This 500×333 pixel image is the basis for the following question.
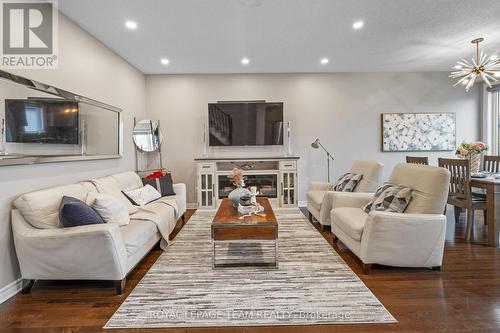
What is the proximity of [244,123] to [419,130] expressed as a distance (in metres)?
3.59

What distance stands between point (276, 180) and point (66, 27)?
3.91 metres

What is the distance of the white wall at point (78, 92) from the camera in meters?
2.23

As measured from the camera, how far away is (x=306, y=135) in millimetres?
5469

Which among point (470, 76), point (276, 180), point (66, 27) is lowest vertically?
point (276, 180)

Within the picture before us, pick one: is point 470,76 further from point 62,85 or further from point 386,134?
point 62,85

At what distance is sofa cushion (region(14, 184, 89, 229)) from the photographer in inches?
86.2

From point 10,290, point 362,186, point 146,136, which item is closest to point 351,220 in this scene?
point 362,186

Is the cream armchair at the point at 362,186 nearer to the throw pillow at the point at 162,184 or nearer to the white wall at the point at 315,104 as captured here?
the white wall at the point at 315,104

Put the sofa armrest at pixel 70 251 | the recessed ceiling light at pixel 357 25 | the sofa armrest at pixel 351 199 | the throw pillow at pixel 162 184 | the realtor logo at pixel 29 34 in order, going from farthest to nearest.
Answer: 1. the throw pillow at pixel 162 184
2. the sofa armrest at pixel 351 199
3. the recessed ceiling light at pixel 357 25
4. the realtor logo at pixel 29 34
5. the sofa armrest at pixel 70 251

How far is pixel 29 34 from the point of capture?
102 inches

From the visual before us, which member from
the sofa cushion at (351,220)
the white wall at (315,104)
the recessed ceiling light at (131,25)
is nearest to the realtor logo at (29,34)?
the recessed ceiling light at (131,25)

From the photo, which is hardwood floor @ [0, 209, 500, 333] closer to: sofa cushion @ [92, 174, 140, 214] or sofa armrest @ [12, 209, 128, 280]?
sofa armrest @ [12, 209, 128, 280]

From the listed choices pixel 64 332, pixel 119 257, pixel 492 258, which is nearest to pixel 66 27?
pixel 119 257

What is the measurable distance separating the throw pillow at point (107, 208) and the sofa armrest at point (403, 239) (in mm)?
2414
